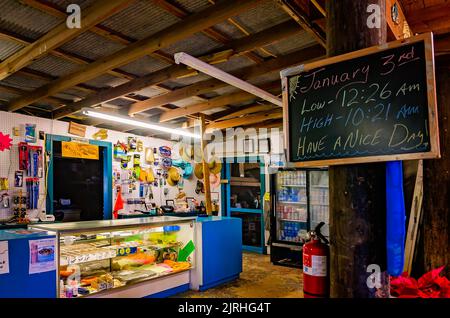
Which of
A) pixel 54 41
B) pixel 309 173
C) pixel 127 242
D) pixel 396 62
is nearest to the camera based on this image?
pixel 396 62

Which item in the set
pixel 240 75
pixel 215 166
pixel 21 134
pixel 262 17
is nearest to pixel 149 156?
pixel 215 166

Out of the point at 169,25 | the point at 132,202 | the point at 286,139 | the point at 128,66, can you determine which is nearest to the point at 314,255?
the point at 286,139

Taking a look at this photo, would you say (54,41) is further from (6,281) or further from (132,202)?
(132,202)

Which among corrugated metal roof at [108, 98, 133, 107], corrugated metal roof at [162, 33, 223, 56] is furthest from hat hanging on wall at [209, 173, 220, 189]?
corrugated metal roof at [162, 33, 223, 56]

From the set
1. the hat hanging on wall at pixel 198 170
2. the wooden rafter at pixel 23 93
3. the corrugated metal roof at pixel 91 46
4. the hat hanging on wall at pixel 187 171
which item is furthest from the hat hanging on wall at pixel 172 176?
the corrugated metal roof at pixel 91 46

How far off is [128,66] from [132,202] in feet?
12.6

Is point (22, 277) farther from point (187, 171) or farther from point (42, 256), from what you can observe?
point (187, 171)

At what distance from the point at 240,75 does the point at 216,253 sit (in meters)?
2.93

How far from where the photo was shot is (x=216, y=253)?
5.94 meters

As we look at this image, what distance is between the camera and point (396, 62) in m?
1.77

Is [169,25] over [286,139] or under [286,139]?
over

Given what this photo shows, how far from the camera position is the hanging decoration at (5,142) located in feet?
19.6

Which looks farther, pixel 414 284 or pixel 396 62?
pixel 414 284

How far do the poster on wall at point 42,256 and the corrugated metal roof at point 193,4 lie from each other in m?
2.81
